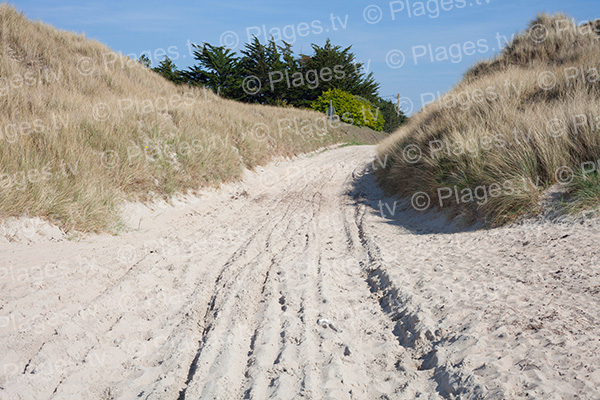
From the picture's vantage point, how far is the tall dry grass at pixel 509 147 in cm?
500

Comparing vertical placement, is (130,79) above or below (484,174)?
above

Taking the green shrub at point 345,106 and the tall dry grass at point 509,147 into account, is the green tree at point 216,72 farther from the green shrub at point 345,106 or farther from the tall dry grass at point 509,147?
the tall dry grass at point 509,147

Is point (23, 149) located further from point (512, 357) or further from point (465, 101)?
point (465, 101)

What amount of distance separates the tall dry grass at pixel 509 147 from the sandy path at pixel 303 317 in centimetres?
73

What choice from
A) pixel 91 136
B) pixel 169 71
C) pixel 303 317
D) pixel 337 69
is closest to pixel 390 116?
pixel 337 69

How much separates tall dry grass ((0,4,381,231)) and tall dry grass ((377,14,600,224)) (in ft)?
15.1

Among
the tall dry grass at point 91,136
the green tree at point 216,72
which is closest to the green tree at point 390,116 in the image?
A: the green tree at point 216,72

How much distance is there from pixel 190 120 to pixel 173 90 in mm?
5530

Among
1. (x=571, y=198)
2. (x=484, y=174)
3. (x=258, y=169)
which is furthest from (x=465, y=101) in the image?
(x=258, y=169)

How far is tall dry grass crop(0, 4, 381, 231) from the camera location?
4.82m

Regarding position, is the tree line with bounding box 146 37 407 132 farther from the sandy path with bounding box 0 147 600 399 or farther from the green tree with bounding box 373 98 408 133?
the sandy path with bounding box 0 147 600 399

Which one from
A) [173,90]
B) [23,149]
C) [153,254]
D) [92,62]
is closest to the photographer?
[153,254]

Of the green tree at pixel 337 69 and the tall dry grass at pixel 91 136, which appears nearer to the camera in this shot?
the tall dry grass at pixel 91 136

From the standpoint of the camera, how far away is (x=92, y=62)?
12289mm
